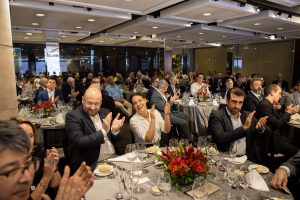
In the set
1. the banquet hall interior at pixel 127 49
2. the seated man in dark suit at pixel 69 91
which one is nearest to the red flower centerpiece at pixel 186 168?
the banquet hall interior at pixel 127 49

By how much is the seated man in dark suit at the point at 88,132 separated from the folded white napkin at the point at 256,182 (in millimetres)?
1430

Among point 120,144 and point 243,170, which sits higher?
point 243,170

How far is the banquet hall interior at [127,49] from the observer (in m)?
4.25

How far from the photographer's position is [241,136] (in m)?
2.65

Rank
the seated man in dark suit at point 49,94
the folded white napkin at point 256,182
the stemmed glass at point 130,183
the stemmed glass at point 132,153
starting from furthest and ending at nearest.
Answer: the seated man in dark suit at point 49,94 → the stemmed glass at point 132,153 → the folded white napkin at point 256,182 → the stemmed glass at point 130,183

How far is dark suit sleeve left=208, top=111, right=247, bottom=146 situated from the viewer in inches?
104

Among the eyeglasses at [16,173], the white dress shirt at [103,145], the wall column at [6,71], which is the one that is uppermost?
the wall column at [6,71]

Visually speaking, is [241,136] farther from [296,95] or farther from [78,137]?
[296,95]

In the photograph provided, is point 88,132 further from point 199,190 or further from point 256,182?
point 256,182

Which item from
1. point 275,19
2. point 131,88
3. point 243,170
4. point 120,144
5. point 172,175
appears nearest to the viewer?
point 172,175

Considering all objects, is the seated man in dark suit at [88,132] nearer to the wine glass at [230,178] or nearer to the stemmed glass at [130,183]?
the stemmed glass at [130,183]

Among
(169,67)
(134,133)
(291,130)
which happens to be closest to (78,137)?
(134,133)

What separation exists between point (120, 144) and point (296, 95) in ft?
14.4

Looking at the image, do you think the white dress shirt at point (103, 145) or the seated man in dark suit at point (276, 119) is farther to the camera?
the seated man in dark suit at point (276, 119)
